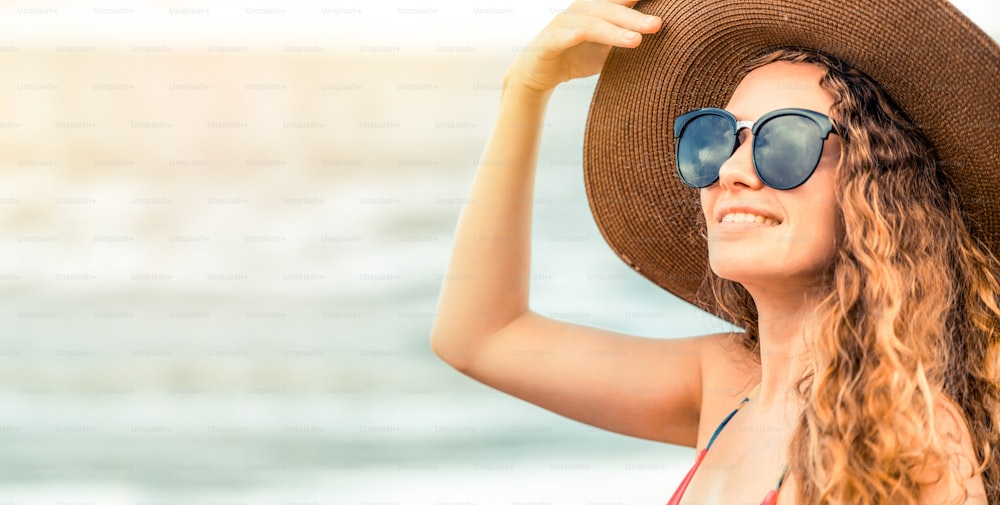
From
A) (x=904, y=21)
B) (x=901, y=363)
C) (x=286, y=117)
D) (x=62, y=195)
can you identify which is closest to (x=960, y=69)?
(x=904, y=21)

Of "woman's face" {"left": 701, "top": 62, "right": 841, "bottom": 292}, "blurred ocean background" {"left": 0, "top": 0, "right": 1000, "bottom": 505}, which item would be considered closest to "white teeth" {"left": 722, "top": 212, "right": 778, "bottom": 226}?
"woman's face" {"left": 701, "top": 62, "right": 841, "bottom": 292}

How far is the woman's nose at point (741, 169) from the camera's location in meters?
1.50

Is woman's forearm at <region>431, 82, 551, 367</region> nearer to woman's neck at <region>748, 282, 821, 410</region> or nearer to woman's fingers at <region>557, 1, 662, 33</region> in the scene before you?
woman's fingers at <region>557, 1, 662, 33</region>

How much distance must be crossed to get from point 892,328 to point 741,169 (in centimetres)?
32

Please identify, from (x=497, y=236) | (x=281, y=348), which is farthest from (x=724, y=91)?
(x=281, y=348)

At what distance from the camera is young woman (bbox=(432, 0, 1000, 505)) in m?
1.40

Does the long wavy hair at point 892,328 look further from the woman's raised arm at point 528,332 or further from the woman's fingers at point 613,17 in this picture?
the woman's raised arm at point 528,332

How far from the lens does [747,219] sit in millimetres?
1498

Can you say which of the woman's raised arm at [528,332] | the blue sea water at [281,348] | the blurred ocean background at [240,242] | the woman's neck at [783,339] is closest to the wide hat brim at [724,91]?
the woman's raised arm at [528,332]

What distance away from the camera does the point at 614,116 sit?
1849 mm

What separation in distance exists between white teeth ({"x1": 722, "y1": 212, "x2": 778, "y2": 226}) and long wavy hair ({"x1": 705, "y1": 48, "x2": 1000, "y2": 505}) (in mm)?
106

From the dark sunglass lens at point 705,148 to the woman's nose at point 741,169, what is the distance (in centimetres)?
2

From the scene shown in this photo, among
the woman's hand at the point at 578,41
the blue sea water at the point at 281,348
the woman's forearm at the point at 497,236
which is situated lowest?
the blue sea water at the point at 281,348

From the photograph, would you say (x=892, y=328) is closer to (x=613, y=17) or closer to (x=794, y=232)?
(x=794, y=232)
